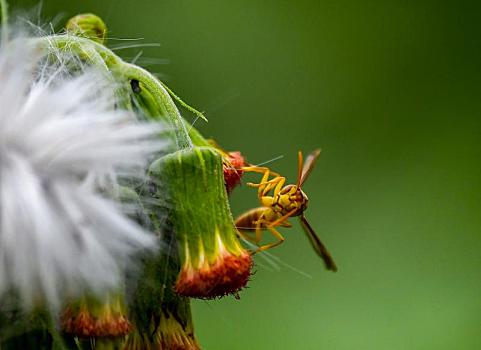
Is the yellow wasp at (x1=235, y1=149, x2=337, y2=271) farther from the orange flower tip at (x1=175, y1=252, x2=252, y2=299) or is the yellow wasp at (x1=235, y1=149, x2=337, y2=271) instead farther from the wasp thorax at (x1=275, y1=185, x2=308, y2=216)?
the orange flower tip at (x1=175, y1=252, x2=252, y2=299)

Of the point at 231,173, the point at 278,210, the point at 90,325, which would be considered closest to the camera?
the point at 90,325

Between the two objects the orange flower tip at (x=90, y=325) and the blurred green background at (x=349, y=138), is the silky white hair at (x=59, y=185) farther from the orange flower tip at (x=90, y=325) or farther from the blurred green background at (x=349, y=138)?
the blurred green background at (x=349, y=138)

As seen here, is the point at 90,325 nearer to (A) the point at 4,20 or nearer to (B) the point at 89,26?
(A) the point at 4,20

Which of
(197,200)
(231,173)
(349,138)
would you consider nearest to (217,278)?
(197,200)

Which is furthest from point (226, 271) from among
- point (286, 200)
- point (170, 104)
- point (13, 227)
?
point (286, 200)

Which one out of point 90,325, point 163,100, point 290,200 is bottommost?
point 90,325

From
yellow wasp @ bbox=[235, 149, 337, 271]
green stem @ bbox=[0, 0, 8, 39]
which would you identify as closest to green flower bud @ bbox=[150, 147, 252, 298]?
green stem @ bbox=[0, 0, 8, 39]
